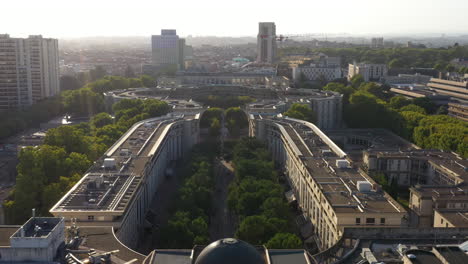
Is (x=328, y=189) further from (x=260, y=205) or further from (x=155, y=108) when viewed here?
(x=155, y=108)

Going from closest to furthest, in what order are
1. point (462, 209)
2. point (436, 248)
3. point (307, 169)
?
1. point (436, 248)
2. point (462, 209)
3. point (307, 169)

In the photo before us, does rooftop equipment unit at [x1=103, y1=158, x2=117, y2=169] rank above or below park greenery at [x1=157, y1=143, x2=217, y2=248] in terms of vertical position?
above

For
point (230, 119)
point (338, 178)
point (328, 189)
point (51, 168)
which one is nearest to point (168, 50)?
point (230, 119)

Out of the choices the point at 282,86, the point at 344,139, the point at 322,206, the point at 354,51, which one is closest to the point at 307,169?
the point at 322,206

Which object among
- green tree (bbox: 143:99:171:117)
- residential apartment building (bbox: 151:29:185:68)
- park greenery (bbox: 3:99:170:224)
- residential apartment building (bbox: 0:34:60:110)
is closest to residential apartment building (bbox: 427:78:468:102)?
green tree (bbox: 143:99:171:117)

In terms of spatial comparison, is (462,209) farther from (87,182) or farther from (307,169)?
(87,182)

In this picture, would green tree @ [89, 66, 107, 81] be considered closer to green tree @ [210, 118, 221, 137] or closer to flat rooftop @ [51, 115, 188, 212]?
green tree @ [210, 118, 221, 137]
